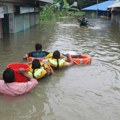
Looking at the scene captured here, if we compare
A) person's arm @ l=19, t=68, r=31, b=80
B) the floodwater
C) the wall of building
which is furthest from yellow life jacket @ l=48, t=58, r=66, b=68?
the wall of building

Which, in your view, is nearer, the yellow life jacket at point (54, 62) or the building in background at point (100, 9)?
the yellow life jacket at point (54, 62)

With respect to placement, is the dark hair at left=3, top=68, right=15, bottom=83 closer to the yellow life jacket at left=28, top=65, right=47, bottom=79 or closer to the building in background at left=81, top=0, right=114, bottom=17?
the yellow life jacket at left=28, top=65, right=47, bottom=79

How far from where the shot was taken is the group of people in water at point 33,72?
7.60m

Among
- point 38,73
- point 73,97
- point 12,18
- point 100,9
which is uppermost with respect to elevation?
point 100,9

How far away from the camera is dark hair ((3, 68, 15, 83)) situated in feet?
24.2

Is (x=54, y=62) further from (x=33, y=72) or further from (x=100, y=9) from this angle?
(x=100, y=9)

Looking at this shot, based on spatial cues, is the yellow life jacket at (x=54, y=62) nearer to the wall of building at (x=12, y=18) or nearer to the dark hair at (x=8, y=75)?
the dark hair at (x=8, y=75)

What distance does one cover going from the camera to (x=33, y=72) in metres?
8.77

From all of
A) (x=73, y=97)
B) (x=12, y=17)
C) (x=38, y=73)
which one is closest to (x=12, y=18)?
(x=12, y=17)

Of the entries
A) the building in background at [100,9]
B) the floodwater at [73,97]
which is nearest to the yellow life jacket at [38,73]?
the floodwater at [73,97]

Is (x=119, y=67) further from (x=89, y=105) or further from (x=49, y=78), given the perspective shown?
(x=89, y=105)

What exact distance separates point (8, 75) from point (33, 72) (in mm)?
1409

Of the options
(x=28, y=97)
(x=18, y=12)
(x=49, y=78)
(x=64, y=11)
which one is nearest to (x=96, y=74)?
(x=49, y=78)

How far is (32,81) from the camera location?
8.16 meters
